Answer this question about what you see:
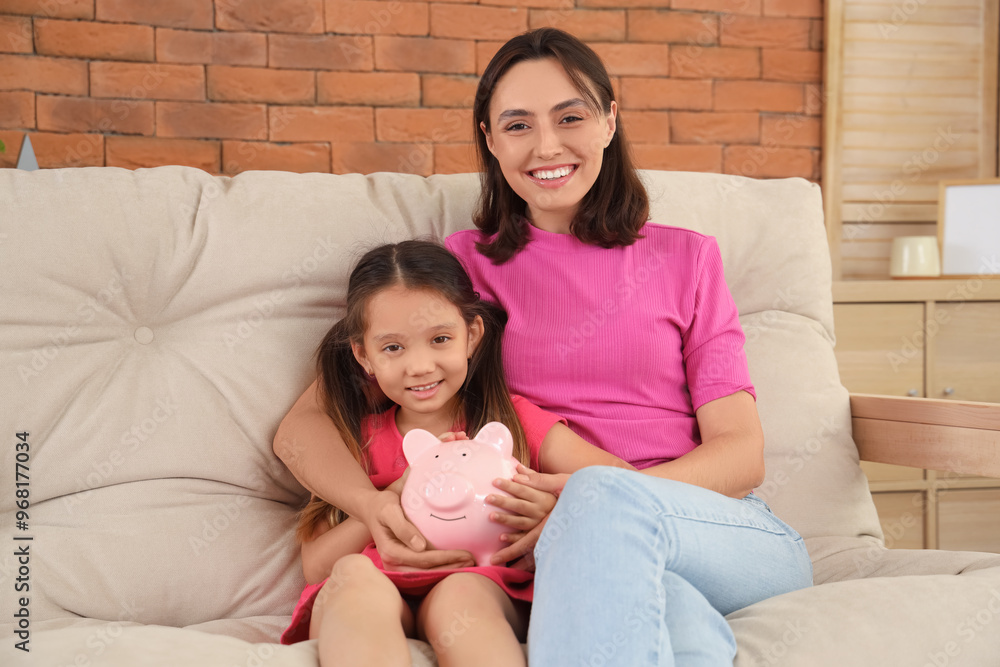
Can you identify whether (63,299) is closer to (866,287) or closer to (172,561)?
(172,561)

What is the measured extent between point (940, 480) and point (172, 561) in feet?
6.16

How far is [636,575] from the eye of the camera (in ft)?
2.50

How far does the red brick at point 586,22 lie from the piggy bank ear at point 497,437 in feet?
5.72

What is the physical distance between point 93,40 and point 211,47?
0.98 feet

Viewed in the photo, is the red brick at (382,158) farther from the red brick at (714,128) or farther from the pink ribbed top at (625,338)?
the pink ribbed top at (625,338)

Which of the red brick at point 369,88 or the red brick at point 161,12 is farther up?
the red brick at point 161,12

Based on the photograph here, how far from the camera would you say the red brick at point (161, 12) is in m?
2.18

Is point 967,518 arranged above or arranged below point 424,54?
below

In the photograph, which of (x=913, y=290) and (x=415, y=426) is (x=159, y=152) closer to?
(x=415, y=426)

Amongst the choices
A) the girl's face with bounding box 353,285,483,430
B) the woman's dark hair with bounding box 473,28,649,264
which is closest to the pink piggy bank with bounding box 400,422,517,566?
the girl's face with bounding box 353,285,483,430

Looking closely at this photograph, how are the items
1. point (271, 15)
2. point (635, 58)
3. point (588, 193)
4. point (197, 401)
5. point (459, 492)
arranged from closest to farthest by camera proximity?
point (459, 492)
point (197, 401)
point (588, 193)
point (271, 15)
point (635, 58)

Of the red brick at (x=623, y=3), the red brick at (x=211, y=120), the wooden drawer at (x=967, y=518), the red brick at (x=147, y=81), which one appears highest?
the red brick at (x=623, y=3)

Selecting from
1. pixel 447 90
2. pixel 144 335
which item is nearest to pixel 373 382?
pixel 144 335

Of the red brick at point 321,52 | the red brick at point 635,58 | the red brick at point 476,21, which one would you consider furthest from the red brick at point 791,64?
the red brick at point 321,52
